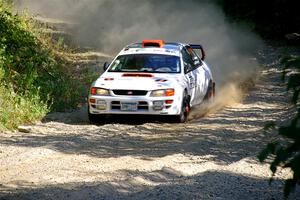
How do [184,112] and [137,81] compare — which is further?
[184,112]

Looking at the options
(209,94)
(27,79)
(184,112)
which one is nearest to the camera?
(184,112)

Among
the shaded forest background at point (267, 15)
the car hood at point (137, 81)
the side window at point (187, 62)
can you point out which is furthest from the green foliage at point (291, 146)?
the shaded forest background at point (267, 15)

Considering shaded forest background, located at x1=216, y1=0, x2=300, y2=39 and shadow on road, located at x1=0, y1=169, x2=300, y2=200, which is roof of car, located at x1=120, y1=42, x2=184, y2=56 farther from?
shaded forest background, located at x1=216, y1=0, x2=300, y2=39

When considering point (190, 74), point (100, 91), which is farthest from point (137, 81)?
point (190, 74)

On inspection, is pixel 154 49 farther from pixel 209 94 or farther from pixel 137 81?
pixel 209 94

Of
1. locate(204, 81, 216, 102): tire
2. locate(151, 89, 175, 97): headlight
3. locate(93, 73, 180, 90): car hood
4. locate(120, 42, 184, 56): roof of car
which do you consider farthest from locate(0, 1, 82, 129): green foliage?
locate(204, 81, 216, 102): tire

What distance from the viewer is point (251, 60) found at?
80.5 ft

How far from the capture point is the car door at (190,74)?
1361 centimetres

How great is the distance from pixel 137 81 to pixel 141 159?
3.55m

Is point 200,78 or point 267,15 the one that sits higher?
point 267,15

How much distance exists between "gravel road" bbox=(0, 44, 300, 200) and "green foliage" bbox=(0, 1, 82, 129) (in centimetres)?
47

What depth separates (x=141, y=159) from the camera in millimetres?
9469

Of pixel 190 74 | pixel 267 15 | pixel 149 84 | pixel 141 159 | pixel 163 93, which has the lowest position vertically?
pixel 141 159

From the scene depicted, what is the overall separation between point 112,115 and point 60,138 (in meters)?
1.94
